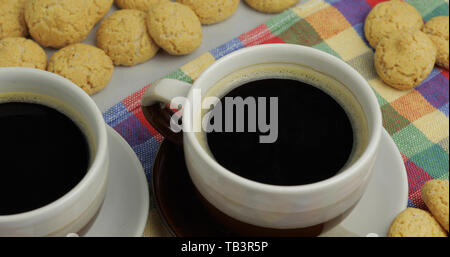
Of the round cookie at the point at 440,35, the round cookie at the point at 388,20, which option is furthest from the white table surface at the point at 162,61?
the round cookie at the point at 440,35

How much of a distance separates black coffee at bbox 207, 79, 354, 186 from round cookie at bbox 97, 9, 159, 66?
37 centimetres

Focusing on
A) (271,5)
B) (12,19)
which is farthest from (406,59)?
(12,19)

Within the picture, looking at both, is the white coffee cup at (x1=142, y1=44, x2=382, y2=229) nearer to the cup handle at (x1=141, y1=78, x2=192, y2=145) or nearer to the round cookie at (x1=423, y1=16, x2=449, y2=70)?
the cup handle at (x1=141, y1=78, x2=192, y2=145)

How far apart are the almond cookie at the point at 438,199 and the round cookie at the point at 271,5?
53cm

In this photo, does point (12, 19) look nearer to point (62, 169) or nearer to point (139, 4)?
point (139, 4)

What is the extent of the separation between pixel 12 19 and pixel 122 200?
21.0 inches

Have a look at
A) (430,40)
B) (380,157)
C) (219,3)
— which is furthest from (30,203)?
(430,40)

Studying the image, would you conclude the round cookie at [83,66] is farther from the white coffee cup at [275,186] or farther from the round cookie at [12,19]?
the white coffee cup at [275,186]

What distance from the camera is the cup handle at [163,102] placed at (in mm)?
798
